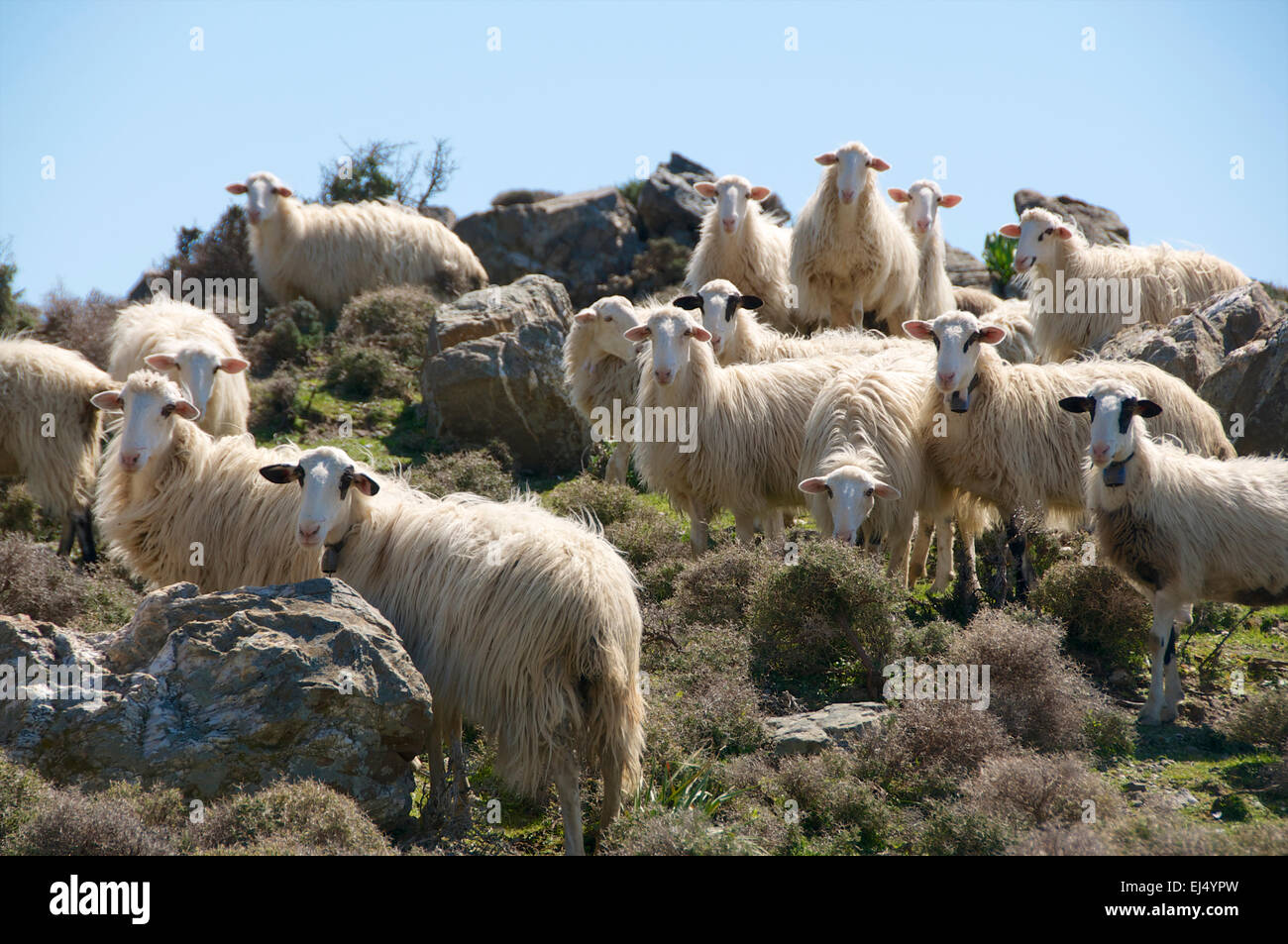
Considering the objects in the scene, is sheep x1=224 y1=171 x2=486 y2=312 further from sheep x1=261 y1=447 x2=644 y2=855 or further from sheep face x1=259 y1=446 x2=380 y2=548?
sheep x1=261 y1=447 x2=644 y2=855

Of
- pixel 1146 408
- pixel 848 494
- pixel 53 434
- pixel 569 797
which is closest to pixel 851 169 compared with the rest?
pixel 848 494

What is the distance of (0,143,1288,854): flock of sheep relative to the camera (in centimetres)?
616

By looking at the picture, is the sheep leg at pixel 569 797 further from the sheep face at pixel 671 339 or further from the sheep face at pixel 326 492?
the sheep face at pixel 671 339

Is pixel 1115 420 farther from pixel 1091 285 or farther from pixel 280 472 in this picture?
pixel 1091 285

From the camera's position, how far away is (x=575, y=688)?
603 cm

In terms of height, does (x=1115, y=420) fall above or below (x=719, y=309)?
below

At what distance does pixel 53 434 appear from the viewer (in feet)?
35.3

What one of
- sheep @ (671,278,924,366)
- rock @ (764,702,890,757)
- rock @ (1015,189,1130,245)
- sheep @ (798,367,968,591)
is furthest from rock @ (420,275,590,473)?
rock @ (1015,189,1130,245)

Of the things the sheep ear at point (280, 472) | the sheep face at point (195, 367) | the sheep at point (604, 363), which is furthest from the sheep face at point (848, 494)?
the sheep face at point (195, 367)

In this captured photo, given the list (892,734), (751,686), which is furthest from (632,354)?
(892,734)

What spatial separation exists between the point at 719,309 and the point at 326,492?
236 inches

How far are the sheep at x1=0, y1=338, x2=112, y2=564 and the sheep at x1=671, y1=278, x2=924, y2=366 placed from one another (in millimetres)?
6163

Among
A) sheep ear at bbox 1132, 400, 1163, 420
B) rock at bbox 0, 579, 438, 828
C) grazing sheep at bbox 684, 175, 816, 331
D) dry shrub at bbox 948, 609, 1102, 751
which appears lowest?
dry shrub at bbox 948, 609, 1102, 751

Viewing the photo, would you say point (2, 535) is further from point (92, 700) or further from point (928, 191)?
point (928, 191)
